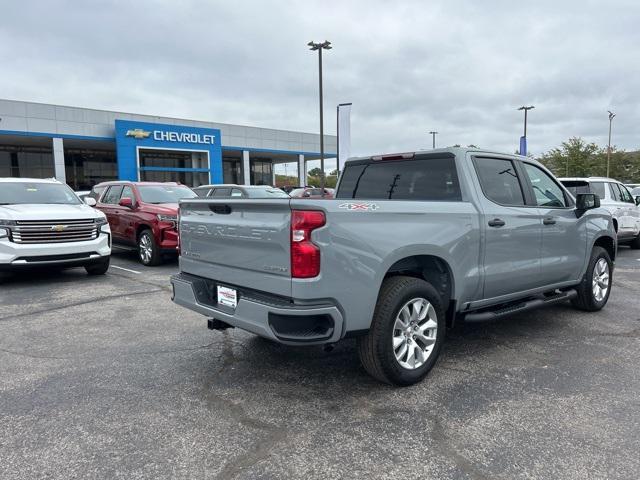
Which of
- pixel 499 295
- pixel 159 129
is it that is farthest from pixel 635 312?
pixel 159 129

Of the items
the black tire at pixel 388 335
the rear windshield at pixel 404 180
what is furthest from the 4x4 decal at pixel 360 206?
the rear windshield at pixel 404 180

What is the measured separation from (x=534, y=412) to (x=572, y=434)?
0.32m

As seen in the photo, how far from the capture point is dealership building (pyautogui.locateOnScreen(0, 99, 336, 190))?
3064 cm

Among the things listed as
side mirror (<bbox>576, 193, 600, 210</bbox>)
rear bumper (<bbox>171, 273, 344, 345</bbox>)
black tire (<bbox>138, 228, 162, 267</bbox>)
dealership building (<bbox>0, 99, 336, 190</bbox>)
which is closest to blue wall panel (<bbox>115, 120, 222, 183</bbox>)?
dealership building (<bbox>0, 99, 336, 190</bbox>)

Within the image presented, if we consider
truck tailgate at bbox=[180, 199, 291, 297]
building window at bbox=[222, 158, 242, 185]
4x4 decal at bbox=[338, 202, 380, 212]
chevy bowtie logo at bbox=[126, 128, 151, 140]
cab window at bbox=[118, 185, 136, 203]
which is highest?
chevy bowtie logo at bbox=[126, 128, 151, 140]

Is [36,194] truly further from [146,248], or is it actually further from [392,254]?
[392,254]

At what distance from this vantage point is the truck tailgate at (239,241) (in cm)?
325

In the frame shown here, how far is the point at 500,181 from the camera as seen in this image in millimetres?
4664

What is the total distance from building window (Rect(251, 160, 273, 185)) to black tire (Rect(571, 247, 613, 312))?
45.9m

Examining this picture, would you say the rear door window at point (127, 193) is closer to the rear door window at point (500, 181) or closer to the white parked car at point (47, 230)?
the white parked car at point (47, 230)

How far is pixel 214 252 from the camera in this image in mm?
3910

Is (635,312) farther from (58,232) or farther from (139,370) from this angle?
(58,232)

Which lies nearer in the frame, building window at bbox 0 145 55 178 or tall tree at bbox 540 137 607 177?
building window at bbox 0 145 55 178

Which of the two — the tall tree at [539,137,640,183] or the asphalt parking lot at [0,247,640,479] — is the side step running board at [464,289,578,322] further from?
the tall tree at [539,137,640,183]
